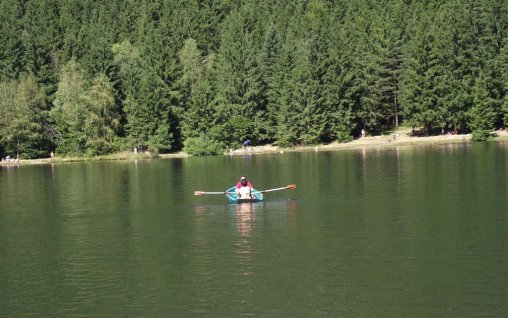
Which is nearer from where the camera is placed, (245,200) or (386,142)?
(245,200)

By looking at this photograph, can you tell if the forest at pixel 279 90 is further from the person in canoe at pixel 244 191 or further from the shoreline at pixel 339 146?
the person in canoe at pixel 244 191

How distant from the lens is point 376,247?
120 feet

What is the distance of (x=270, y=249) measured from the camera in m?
37.5

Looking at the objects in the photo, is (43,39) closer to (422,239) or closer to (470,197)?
(470,197)

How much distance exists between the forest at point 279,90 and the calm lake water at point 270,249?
161 ft

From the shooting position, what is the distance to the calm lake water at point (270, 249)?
28.7 m

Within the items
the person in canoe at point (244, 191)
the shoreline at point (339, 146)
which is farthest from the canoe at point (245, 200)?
the shoreline at point (339, 146)

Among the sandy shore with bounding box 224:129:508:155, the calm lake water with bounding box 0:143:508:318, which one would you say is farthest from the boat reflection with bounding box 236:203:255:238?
the sandy shore with bounding box 224:129:508:155

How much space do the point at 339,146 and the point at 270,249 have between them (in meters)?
83.2

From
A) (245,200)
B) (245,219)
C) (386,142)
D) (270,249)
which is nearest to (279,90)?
(386,142)

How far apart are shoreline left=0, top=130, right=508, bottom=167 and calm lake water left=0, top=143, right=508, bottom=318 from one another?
43872 millimetres

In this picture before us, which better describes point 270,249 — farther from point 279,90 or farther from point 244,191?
point 279,90

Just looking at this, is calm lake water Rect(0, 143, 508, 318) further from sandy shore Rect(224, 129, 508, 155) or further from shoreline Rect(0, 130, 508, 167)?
shoreline Rect(0, 130, 508, 167)

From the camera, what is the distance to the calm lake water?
28656 mm
